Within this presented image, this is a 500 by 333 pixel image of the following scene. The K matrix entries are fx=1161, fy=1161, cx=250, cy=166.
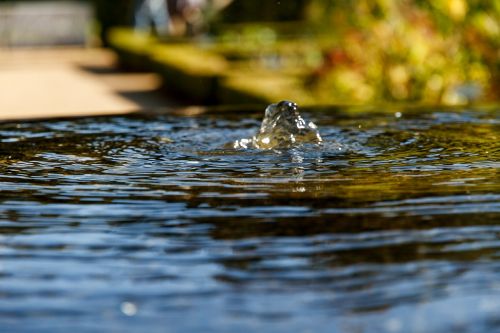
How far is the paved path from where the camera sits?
14227mm

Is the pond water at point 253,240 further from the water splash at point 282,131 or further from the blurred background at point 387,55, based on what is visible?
the blurred background at point 387,55

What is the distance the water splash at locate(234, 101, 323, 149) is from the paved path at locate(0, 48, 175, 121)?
7.40 m

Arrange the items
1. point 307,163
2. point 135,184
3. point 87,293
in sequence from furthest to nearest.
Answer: point 307,163 → point 135,184 → point 87,293

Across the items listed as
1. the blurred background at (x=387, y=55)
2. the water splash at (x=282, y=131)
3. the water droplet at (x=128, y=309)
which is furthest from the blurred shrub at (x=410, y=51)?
the water droplet at (x=128, y=309)

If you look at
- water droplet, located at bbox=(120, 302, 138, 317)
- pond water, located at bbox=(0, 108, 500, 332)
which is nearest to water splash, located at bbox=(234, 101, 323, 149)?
pond water, located at bbox=(0, 108, 500, 332)

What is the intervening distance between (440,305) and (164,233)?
0.63m

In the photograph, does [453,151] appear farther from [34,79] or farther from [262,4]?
[262,4]

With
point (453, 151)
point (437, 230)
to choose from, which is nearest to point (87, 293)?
point (437, 230)

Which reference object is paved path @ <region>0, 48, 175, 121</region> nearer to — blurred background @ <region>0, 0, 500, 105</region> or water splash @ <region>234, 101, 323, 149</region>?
blurred background @ <region>0, 0, 500, 105</region>

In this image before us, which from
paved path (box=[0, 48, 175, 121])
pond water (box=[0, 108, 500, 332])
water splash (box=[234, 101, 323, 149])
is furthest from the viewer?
paved path (box=[0, 48, 175, 121])

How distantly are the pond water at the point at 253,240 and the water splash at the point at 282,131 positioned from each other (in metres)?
0.19

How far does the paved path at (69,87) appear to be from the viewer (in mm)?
14227

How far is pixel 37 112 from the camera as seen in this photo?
1380cm

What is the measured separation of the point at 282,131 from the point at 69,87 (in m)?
13.6
